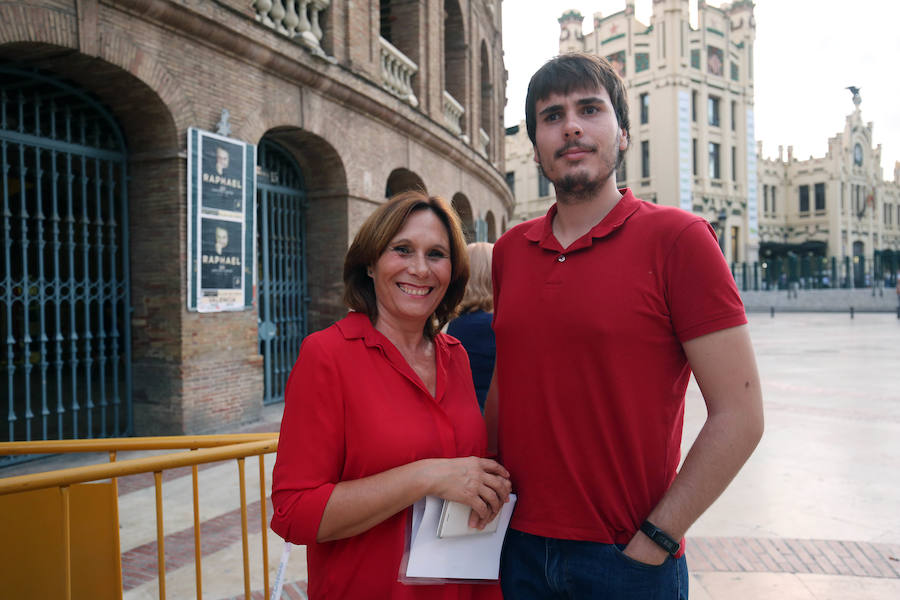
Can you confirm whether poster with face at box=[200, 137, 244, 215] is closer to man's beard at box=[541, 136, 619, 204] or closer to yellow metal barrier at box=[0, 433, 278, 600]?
yellow metal barrier at box=[0, 433, 278, 600]

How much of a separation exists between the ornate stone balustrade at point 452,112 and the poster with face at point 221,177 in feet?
21.4

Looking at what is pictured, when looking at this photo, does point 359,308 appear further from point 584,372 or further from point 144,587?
point 144,587

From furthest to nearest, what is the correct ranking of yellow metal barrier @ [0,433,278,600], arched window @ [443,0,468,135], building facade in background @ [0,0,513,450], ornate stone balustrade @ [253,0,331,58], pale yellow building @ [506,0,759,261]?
pale yellow building @ [506,0,759,261] → arched window @ [443,0,468,135] → ornate stone balustrade @ [253,0,331,58] → building facade in background @ [0,0,513,450] → yellow metal barrier @ [0,433,278,600]

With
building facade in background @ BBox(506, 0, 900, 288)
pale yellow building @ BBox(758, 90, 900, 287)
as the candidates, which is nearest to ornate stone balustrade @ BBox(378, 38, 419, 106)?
building facade in background @ BBox(506, 0, 900, 288)

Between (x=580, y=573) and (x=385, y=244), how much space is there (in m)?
1.07

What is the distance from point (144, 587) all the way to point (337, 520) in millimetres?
2955

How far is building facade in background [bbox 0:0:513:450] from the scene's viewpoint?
6922 millimetres

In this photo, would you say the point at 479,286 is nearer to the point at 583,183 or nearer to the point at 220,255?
the point at 583,183

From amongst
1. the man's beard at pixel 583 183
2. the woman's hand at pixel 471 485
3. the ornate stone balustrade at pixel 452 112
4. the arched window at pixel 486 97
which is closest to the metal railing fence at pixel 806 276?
the arched window at pixel 486 97

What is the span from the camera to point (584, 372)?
1629mm

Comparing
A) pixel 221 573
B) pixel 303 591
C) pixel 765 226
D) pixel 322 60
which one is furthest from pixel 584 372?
pixel 765 226

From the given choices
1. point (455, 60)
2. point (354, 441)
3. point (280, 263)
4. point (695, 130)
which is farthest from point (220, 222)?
point (695, 130)

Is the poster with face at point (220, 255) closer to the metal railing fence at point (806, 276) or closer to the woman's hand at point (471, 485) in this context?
the woman's hand at point (471, 485)

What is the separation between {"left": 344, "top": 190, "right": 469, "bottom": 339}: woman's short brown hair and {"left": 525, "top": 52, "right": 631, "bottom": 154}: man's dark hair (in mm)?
399
